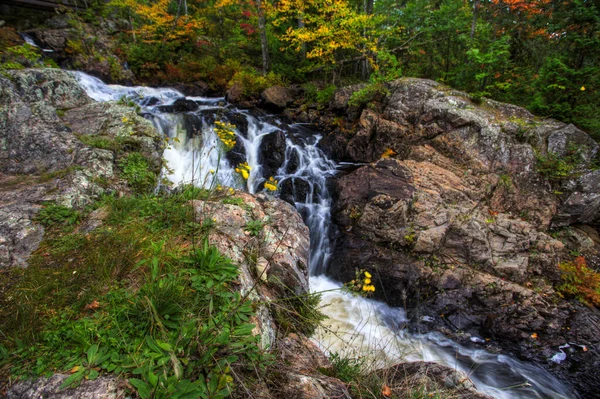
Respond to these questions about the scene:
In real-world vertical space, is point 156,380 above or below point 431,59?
below

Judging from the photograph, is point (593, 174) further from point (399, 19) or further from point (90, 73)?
point (90, 73)

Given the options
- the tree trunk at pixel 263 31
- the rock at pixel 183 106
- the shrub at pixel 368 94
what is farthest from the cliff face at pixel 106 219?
the tree trunk at pixel 263 31

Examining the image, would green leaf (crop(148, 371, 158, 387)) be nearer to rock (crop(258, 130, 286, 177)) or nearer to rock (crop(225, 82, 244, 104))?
rock (crop(258, 130, 286, 177))

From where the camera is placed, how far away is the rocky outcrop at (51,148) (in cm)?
307

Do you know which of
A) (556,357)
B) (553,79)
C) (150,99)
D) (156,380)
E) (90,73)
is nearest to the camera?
(156,380)

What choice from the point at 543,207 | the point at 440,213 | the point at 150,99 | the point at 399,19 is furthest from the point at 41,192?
the point at 399,19

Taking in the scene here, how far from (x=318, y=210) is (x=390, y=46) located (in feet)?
30.3

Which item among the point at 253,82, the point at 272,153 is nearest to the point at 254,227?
the point at 272,153

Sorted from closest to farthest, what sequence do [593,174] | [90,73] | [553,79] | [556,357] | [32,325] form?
[32,325]
[556,357]
[593,174]
[553,79]
[90,73]

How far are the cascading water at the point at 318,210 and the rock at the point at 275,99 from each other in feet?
3.71

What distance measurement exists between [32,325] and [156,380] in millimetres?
1137

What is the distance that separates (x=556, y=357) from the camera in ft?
16.7

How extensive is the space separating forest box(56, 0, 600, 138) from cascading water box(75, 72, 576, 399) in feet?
9.84

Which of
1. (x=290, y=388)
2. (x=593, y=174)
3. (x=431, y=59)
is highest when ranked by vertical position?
(x=431, y=59)
